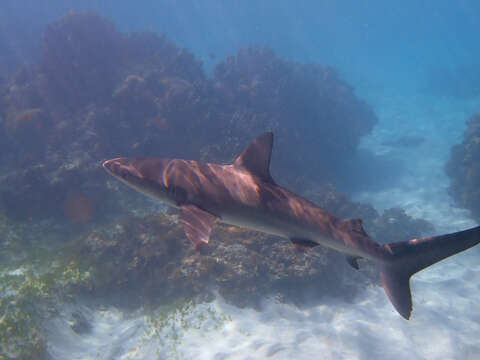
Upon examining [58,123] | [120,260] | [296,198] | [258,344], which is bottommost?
[258,344]

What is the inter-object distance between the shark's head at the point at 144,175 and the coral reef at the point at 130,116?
27.0 ft

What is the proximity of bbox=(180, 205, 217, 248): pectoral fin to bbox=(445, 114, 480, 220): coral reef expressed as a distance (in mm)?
16735

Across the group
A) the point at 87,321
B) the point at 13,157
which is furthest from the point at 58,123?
the point at 87,321

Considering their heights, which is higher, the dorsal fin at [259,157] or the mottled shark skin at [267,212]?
the dorsal fin at [259,157]

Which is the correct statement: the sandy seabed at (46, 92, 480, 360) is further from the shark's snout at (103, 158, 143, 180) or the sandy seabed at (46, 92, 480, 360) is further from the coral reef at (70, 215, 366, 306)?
the shark's snout at (103, 158, 143, 180)

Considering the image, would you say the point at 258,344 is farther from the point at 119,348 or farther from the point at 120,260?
the point at 120,260

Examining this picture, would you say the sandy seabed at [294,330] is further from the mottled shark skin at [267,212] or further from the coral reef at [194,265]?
the mottled shark skin at [267,212]

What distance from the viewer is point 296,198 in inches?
128

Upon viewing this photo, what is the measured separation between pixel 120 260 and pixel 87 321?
159 cm

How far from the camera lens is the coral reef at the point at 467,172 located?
14.1m

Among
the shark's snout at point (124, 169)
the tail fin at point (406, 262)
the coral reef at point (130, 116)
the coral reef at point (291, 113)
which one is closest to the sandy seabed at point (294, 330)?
the tail fin at point (406, 262)

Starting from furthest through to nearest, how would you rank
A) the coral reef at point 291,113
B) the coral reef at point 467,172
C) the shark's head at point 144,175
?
1. the coral reef at point 291,113
2. the coral reef at point 467,172
3. the shark's head at point 144,175

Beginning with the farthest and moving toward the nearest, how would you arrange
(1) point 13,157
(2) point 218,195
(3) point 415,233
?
(1) point 13,157 < (3) point 415,233 < (2) point 218,195

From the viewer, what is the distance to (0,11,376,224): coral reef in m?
11.5
